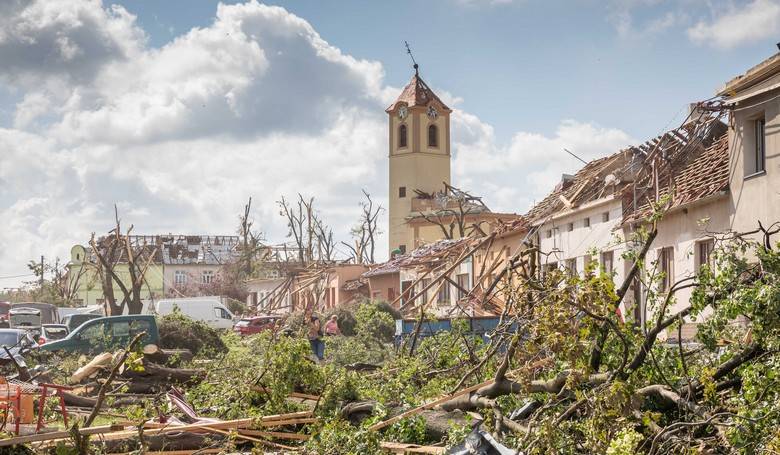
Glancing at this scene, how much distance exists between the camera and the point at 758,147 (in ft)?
60.1

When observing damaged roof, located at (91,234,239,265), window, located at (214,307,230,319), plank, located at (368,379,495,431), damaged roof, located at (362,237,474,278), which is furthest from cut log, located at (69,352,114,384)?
damaged roof, located at (91,234,239,265)

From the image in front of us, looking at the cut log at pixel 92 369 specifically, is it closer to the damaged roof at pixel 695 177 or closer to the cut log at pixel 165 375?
the cut log at pixel 165 375

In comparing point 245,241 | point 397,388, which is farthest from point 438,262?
point 245,241

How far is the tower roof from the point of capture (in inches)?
2490

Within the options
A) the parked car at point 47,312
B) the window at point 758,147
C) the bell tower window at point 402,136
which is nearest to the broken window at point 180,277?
the bell tower window at point 402,136

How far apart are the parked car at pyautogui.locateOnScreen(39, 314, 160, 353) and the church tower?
39309 millimetres

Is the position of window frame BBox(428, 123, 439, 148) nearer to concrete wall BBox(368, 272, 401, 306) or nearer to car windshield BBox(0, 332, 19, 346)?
concrete wall BBox(368, 272, 401, 306)

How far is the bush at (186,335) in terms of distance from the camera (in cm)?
2464

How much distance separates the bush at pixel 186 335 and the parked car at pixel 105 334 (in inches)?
37.3

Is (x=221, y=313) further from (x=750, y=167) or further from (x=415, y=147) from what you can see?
(x=415, y=147)

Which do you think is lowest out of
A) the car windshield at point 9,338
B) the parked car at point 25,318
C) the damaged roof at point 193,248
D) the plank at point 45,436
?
the plank at point 45,436

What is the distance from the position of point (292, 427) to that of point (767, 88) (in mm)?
11011

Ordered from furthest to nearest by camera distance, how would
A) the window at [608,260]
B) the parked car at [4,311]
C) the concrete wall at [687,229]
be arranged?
the parked car at [4,311] → the window at [608,260] → the concrete wall at [687,229]

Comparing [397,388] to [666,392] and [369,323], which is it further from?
[369,323]
